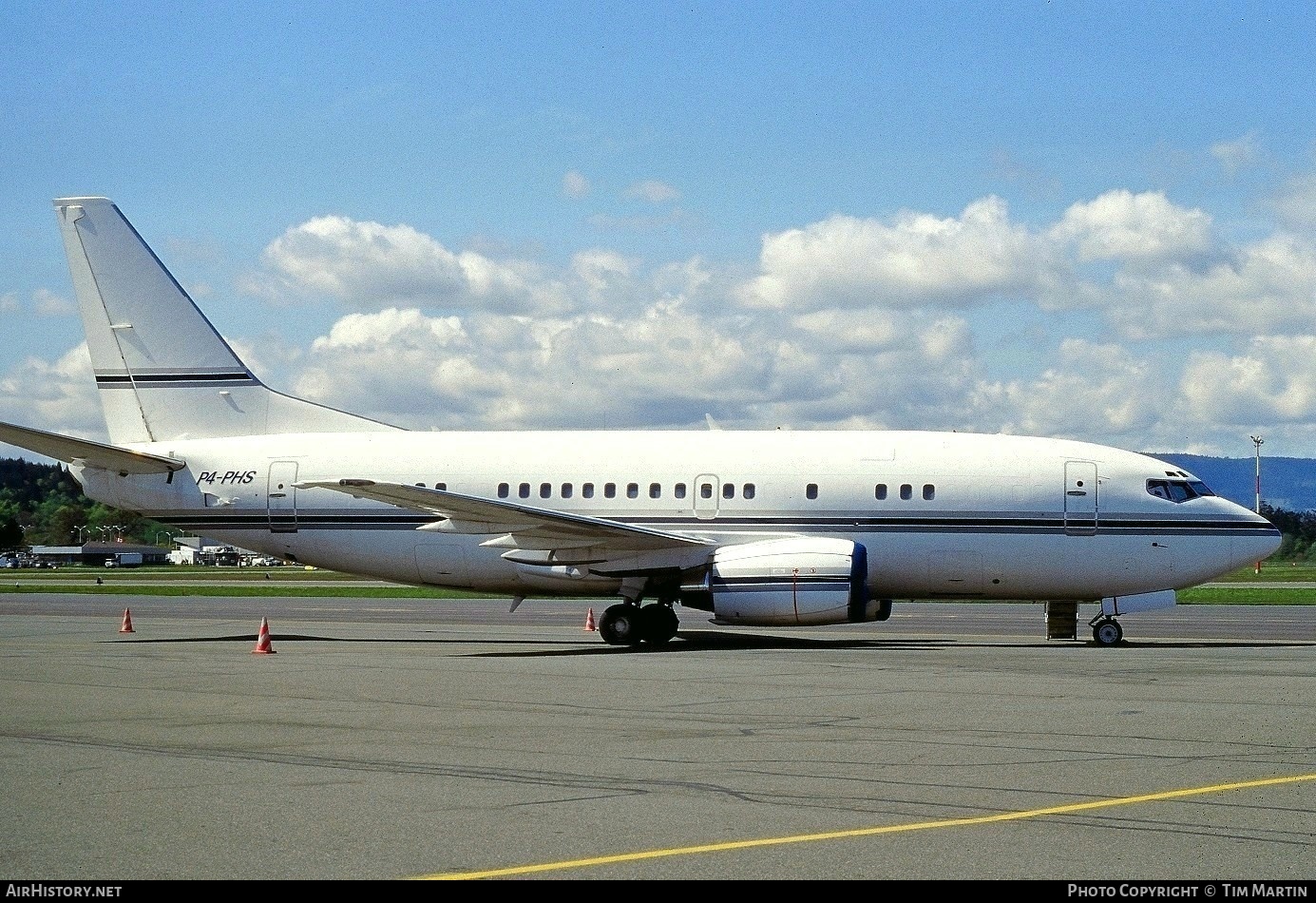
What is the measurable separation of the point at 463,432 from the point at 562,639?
4.94 m

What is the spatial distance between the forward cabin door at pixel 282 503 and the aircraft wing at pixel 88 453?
194cm

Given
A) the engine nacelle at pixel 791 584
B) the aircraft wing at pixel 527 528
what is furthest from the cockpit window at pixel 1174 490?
the aircraft wing at pixel 527 528

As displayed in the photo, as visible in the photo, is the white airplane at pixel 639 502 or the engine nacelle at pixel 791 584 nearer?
the engine nacelle at pixel 791 584

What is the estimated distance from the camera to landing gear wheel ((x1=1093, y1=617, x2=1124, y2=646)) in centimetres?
2558

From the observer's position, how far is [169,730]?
13414 millimetres

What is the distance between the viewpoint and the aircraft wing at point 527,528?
81.3 ft

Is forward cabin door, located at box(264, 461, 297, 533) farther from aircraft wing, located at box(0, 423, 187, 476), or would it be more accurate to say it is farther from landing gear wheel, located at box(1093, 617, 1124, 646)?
landing gear wheel, located at box(1093, 617, 1124, 646)

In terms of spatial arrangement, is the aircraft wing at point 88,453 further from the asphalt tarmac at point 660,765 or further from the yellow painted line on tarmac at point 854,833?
the yellow painted line on tarmac at point 854,833

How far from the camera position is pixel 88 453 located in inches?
1115

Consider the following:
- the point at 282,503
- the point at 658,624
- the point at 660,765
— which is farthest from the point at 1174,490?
the point at 660,765

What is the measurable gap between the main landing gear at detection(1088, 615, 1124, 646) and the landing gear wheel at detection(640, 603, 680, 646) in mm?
7413

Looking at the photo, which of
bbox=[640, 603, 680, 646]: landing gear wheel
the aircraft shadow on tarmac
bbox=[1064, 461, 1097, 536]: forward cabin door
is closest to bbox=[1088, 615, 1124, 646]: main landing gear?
the aircraft shadow on tarmac

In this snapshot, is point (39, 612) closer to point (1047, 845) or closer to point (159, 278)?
point (159, 278)

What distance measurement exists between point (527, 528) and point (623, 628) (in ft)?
8.14
